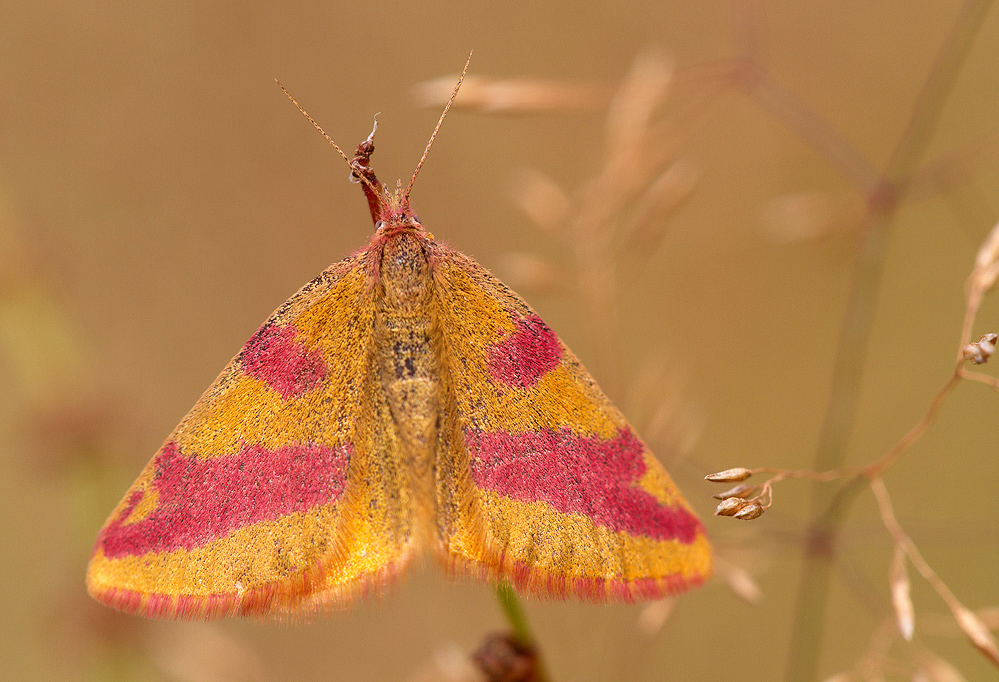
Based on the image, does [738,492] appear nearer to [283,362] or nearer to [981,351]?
[981,351]

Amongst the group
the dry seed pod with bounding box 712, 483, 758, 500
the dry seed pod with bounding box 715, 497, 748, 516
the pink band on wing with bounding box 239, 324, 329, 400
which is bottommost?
the dry seed pod with bounding box 715, 497, 748, 516

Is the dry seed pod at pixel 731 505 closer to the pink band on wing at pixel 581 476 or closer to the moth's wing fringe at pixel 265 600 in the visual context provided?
the pink band on wing at pixel 581 476

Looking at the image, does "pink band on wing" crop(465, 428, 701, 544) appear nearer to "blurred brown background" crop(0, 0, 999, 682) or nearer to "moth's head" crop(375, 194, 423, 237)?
"blurred brown background" crop(0, 0, 999, 682)

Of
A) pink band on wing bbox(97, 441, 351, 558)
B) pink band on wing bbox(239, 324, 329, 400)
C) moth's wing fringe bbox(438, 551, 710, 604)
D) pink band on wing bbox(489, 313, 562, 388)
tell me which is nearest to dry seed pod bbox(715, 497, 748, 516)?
moth's wing fringe bbox(438, 551, 710, 604)

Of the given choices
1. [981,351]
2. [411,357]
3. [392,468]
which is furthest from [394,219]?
[981,351]

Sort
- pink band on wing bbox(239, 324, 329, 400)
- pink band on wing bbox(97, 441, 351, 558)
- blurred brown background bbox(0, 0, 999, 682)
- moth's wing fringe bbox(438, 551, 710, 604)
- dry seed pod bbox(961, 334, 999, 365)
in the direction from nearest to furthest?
dry seed pod bbox(961, 334, 999, 365) → moth's wing fringe bbox(438, 551, 710, 604) → pink band on wing bbox(97, 441, 351, 558) → pink band on wing bbox(239, 324, 329, 400) → blurred brown background bbox(0, 0, 999, 682)

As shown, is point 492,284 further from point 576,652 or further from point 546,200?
point 576,652

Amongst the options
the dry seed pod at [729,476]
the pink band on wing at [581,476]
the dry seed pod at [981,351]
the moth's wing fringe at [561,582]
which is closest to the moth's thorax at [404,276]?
the pink band on wing at [581,476]
